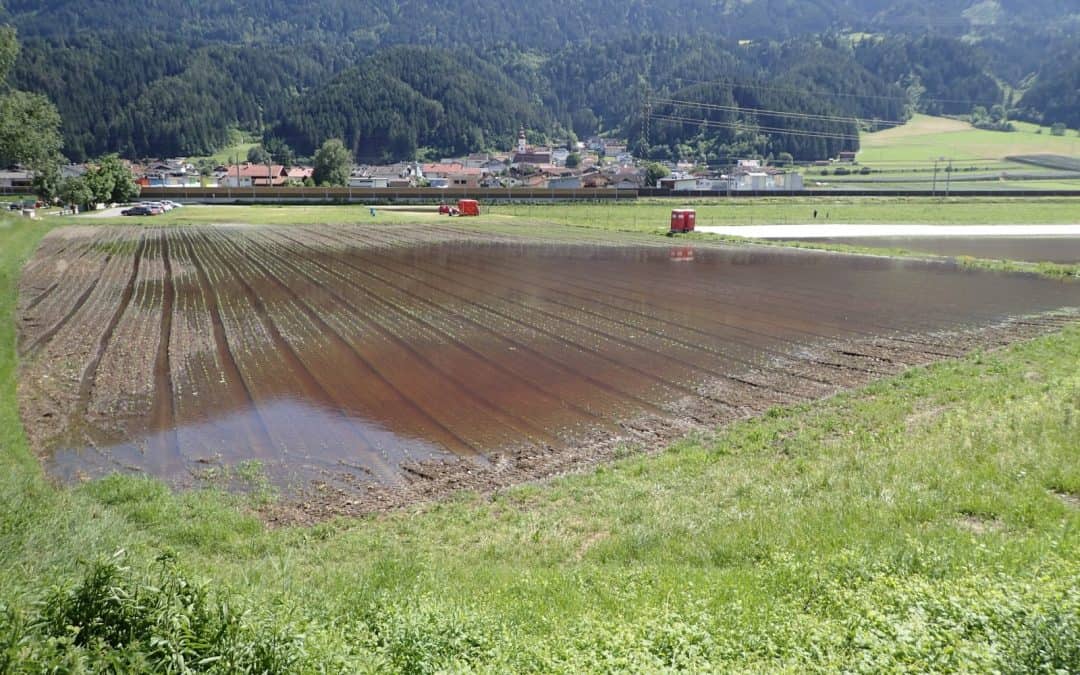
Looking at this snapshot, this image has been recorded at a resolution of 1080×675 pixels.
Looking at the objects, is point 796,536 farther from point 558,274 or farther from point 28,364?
point 558,274

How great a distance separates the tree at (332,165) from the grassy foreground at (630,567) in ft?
407

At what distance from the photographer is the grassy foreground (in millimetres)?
5676

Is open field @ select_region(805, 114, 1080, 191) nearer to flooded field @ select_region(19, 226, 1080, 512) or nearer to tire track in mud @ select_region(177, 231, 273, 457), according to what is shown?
flooded field @ select_region(19, 226, 1080, 512)

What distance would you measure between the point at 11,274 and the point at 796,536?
38372mm

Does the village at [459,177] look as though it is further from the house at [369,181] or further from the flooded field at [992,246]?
the flooded field at [992,246]

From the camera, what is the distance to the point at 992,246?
53.6 metres

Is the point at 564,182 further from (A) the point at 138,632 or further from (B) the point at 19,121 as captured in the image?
(A) the point at 138,632

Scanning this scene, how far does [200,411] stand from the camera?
1675cm

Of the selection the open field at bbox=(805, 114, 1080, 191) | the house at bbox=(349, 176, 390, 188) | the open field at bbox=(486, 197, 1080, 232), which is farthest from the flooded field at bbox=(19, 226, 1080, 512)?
the house at bbox=(349, 176, 390, 188)

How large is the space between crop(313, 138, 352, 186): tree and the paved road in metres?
82.8

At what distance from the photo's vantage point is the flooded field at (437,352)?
14508 millimetres

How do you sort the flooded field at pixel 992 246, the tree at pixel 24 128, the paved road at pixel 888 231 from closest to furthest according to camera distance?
the tree at pixel 24 128
the flooded field at pixel 992 246
the paved road at pixel 888 231

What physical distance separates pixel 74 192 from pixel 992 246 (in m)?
87.7

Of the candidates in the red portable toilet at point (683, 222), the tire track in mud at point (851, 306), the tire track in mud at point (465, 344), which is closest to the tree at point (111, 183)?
the tire track in mud at point (465, 344)
